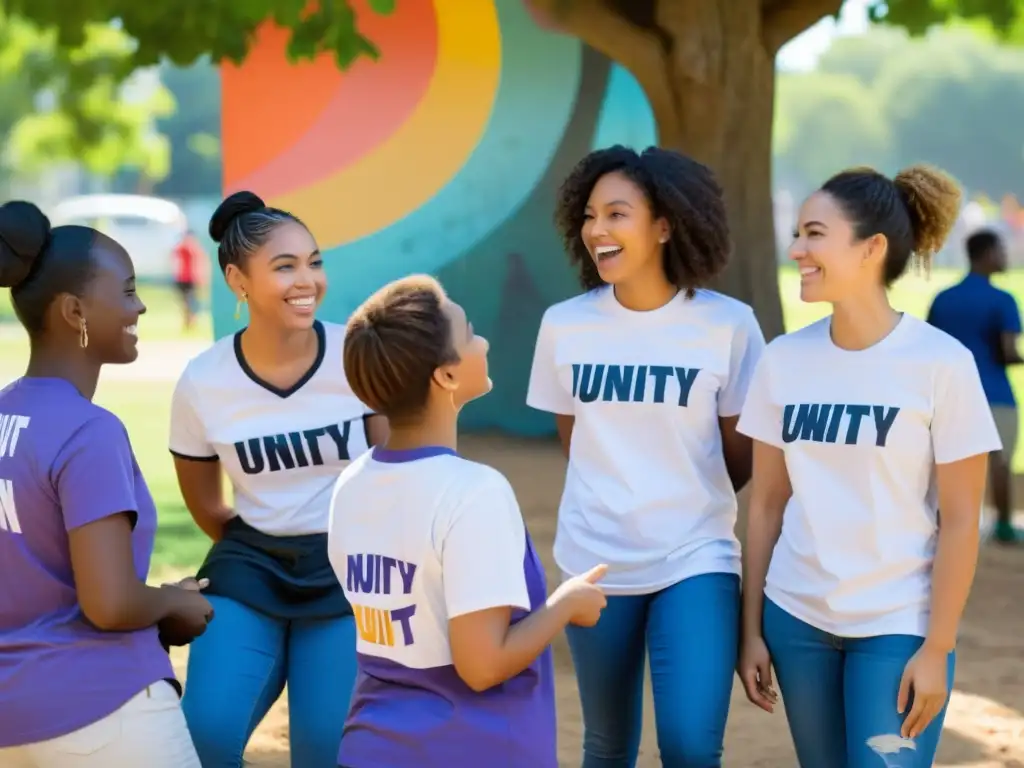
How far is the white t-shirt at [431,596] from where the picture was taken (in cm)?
284

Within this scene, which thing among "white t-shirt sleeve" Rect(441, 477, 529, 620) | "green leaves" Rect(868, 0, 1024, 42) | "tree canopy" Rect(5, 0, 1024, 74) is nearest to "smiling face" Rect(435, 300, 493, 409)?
"white t-shirt sleeve" Rect(441, 477, 529, 620)

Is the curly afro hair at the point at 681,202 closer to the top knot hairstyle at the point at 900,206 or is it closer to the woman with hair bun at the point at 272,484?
the top knot hairstyle at the point at 900,206

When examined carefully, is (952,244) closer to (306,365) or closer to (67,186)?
(67,186)

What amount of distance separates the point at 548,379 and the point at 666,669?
0.92m

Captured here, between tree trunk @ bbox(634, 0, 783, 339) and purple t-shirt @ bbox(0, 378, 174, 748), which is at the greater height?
tree trunk @ bbox(634, 0, 783, 339)

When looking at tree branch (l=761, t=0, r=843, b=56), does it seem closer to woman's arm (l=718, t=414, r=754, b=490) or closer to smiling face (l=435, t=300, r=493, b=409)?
woman's arm (l=718, t=414, r=754, b=490)

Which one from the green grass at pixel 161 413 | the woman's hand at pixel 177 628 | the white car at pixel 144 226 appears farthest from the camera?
the white car at pixel 144 226

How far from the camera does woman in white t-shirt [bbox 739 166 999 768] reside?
344cm

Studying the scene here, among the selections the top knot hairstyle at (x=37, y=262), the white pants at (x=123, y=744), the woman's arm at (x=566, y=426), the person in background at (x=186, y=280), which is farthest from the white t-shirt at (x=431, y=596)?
the person in background at (x=186, y=280)

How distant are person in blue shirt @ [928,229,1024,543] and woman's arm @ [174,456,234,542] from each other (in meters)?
6.16

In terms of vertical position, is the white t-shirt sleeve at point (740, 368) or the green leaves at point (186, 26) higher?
the green leaves at point (186, 26)

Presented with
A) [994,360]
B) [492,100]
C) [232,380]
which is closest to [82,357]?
[232,380]

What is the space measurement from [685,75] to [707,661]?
20.3ft

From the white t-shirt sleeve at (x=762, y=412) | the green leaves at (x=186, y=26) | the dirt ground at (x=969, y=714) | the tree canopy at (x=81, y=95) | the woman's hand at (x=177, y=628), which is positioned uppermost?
the tree canopy at (x=81, y=95)
